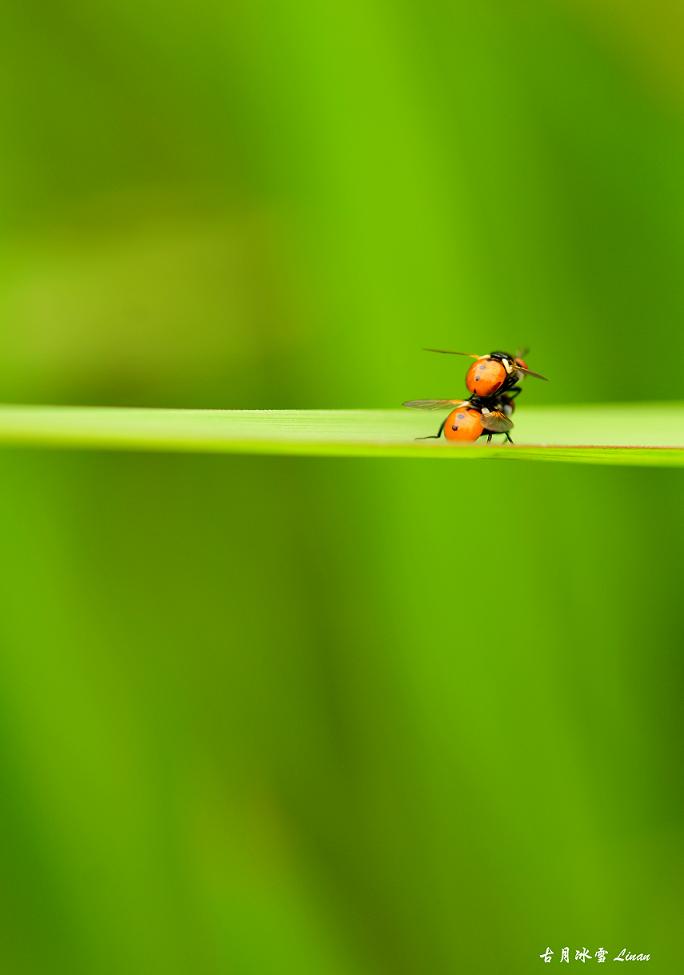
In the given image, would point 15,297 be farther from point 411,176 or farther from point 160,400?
point 411,176

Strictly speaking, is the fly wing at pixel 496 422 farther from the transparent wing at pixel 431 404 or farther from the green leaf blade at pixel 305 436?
the green leaf blade at pixel 305 436

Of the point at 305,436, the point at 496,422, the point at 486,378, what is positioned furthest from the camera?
the point at 486,378

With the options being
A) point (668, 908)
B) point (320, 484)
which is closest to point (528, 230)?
point (320, 484)

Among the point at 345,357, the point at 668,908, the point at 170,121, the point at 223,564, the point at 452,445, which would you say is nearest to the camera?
the point at 452,445
